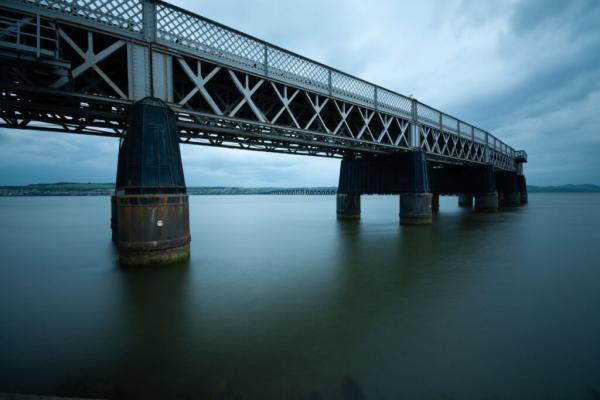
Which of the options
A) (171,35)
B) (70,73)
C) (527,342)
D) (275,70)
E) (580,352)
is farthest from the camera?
(275,70)

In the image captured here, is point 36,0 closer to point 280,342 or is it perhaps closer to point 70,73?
point 70,73

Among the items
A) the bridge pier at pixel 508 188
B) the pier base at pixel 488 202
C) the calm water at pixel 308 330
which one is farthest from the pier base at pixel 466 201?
the calm water at pixel 308 330

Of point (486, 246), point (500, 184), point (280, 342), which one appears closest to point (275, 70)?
point (280, 342)

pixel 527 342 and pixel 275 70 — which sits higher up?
pixel 275 70

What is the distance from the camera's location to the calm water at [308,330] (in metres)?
3.58

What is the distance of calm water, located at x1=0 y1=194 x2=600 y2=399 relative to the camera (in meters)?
3.58

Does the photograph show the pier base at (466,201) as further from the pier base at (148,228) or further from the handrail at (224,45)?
the pier base at (148,228)

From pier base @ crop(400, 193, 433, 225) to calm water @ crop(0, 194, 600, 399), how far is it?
12.1 m

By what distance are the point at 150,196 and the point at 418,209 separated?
20945mm

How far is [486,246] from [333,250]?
824 cm

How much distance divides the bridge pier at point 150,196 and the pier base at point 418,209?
765 inches

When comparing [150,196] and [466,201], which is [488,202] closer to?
[466,201]

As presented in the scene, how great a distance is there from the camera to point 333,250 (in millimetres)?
13391

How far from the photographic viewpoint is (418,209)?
75.0 ft
